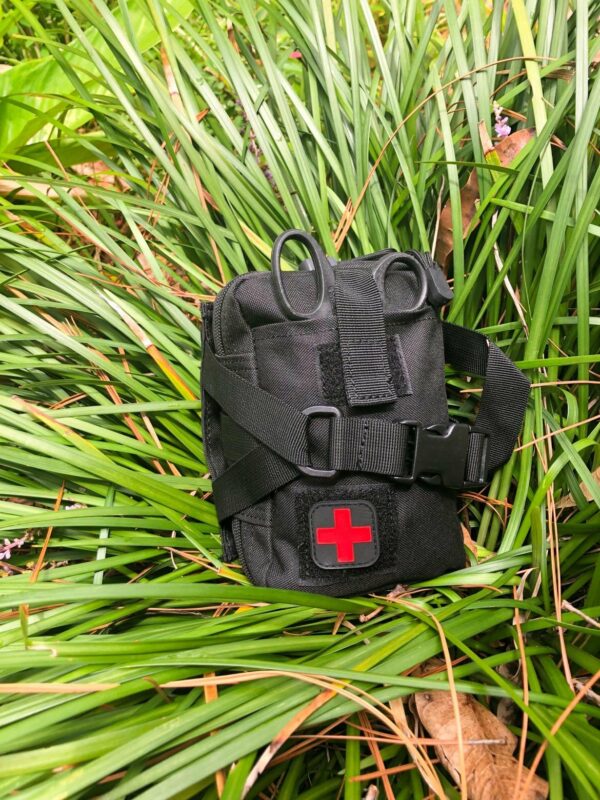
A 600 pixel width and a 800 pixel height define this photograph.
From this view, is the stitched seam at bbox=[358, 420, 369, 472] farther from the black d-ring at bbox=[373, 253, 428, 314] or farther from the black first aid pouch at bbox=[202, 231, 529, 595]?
the black d-ring at bbox=[373, 253, 428, 314]

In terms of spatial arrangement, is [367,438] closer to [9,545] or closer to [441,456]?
[441,456]

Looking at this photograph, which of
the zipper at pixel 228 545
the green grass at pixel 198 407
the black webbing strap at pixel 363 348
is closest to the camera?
the green grass at pixel 198 407

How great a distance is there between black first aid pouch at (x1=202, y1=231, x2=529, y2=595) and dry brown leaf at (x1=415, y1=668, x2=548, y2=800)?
8.4 inches

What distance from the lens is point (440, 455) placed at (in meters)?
1.03

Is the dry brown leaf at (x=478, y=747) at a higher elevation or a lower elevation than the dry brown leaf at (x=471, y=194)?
lower

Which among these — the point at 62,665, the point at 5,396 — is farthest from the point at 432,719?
the point at 5,396

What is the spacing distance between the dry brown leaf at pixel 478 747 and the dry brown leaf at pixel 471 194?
91cm

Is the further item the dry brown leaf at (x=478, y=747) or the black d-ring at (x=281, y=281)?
the black d-ring at (x=281, y=281)

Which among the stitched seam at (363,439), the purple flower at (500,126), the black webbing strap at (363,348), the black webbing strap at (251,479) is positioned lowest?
the black webbing strap at (251,479)

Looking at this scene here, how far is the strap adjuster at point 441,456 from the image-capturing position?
1.02m

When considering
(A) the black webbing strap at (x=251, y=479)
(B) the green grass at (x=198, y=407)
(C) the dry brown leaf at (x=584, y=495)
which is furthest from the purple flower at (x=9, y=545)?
(C) the dry brown leaf at (x=584, y=495)

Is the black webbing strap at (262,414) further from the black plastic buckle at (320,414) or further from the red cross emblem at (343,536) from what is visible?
the red cross emblem at (343,536)

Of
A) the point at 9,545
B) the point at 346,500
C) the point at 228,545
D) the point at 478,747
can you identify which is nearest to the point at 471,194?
the point at 346,500

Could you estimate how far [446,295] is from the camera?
107 centimetres
